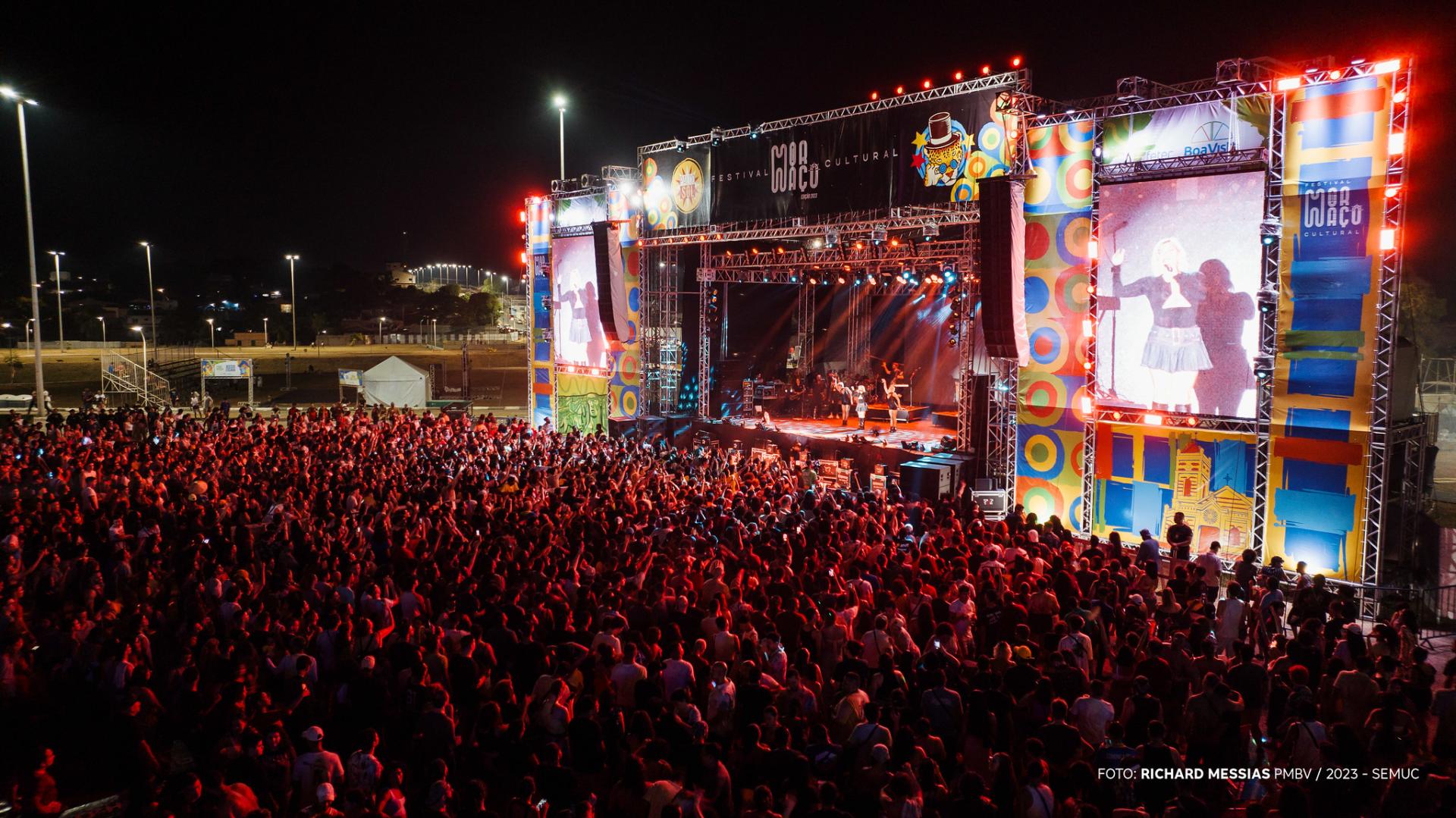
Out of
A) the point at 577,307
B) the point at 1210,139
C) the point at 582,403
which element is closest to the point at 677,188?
the point at 577,307

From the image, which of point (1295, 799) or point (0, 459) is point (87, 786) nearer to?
point (1295, 799)

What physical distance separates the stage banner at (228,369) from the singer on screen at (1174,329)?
2632 cm

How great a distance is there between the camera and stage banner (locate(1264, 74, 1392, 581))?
11.0 metres

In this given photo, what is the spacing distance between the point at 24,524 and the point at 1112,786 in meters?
11.8

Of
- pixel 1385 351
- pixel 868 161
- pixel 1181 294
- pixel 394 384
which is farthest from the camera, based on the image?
pixel 394 384

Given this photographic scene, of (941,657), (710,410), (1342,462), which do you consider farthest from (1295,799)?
(710,410)

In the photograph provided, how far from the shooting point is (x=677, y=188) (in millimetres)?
21109

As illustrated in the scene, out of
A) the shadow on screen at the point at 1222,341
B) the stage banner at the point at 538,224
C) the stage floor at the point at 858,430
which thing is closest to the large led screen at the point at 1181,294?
the shadow on screen at the point at 1222,341

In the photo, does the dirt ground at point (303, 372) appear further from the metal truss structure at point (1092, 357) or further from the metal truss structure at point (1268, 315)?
the metal truss structure at point (1268, 315)

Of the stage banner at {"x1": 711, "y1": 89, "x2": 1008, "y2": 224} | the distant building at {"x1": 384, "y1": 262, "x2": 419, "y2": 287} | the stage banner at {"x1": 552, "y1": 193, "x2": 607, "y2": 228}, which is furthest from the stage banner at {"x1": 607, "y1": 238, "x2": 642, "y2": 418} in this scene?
the distant building at {"x1": 384, "y1": 262, "x2": 419, "y2": 287}

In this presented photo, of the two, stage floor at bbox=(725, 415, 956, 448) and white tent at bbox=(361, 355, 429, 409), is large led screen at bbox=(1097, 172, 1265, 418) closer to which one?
stage floor at bbox=(725, 415, 956, 448)

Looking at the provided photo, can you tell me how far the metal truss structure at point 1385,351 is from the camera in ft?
35.0

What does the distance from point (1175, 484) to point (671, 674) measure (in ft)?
31.5

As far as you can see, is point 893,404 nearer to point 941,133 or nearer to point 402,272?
point 941,133
